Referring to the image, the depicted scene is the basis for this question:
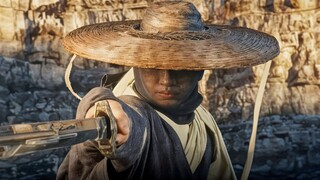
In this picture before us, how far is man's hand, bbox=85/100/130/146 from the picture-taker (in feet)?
2.99

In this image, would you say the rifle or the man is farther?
the man

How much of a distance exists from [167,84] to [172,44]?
9 centimetres

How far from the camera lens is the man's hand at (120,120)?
91 centimetres

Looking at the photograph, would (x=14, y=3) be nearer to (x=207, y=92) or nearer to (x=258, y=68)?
(x=207, y=92)

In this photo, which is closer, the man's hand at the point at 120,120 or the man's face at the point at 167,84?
the man's hand at the point at 120,120

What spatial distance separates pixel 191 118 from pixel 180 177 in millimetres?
184

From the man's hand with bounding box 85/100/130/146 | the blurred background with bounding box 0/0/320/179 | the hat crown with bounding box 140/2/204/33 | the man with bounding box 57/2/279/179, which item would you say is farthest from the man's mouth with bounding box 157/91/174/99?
the blurred background with bounding box 0/0/320/179

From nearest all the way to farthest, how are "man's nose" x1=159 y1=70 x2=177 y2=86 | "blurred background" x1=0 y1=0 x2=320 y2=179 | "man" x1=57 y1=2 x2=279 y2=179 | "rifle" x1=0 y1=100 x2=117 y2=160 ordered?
"rifle" x1=0 y1=100 x2=117 y2=160 < "man" x1=57 y1=2 x2=279 y2=179 < "man's nose" x1=159 y1=70 x2=177 y2=86 < "blurred background" x1=0 y1=0 x2=320 y2=179

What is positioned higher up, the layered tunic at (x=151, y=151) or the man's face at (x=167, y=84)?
the man's face at (x=167, y=84)

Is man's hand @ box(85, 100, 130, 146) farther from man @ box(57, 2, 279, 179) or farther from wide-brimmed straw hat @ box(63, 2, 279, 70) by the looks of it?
wide-brimmed straw hat @ box(63, 2, 279, 70)

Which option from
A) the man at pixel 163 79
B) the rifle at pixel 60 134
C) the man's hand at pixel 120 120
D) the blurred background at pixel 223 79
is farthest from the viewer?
the blurred background at pixel 223 79

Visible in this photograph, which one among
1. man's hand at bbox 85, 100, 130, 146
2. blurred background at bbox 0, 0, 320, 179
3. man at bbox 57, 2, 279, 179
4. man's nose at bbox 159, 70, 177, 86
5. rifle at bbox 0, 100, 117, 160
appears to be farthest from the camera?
blurred background at bbox 0, 0, 320, 179

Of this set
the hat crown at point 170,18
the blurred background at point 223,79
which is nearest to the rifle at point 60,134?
the hat crown at point 170,18

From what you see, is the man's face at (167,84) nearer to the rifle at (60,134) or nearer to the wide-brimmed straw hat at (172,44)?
the wide-brimmed straw hat at (172,44)
